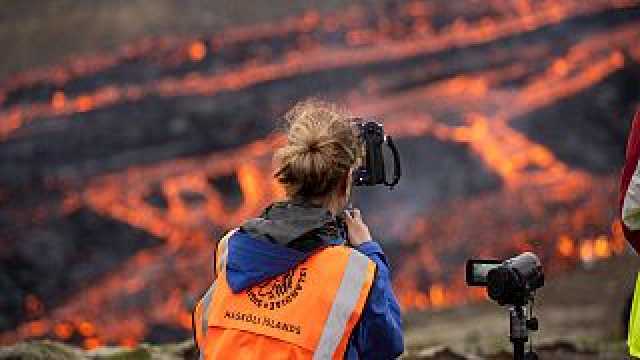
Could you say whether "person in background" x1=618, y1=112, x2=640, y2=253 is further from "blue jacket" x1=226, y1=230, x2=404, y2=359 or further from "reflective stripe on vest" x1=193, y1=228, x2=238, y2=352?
"reflective stripe on vest" x1=193, y1=228, x2=238, y2=352

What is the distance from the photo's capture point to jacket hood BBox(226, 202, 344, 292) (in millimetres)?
3697

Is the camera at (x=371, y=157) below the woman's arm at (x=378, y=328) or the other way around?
the other way around

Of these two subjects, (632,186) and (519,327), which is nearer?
(632,186)

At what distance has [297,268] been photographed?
147 inches

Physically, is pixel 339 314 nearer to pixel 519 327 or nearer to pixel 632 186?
pixel 519 327

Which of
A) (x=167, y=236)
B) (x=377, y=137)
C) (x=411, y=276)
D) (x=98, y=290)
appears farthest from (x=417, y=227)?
(x=377, y=137)

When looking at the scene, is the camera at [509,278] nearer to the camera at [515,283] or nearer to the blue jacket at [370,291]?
the camera at [515,283]

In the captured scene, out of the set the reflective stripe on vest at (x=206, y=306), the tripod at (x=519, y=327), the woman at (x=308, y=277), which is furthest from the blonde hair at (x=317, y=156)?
the tripod at (x=519, y=327)

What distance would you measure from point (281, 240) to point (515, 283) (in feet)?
2.92

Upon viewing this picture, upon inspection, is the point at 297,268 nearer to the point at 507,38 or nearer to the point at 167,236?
the point at 167,236

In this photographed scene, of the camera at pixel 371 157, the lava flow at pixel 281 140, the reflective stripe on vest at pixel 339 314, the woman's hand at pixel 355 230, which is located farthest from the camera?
the lava flow at pixel 281 140

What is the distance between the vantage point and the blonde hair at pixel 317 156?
12.2ft

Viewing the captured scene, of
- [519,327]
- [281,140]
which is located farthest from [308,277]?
[281,140]

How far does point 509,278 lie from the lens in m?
4.00
